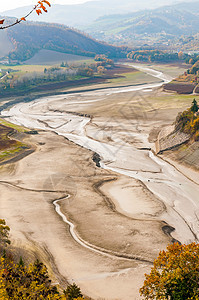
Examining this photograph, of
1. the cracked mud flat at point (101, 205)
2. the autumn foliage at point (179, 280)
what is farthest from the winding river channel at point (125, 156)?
the autumn foliage at point (179, 280)

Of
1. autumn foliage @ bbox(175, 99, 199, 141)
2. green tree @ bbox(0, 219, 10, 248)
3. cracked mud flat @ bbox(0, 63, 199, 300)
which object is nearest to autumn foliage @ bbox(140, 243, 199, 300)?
cracked mud flat @ bbox(0, 63, 199, 300)

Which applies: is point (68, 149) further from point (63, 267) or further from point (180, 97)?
point (180, 97)

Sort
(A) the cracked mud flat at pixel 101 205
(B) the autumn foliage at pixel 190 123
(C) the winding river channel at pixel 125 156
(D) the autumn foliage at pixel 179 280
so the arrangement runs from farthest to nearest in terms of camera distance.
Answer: (B) the autumn foliage at pixel 190 123
(C) the winding river channel at pixel 125 156
(A) the cracked mud flat at pixel 101 205
(D) the autumn foliage at pixel 179 280

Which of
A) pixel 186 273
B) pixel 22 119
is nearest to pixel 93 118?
pixel 22 119

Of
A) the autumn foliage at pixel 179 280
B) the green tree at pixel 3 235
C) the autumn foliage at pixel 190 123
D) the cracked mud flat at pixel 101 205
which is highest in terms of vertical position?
the autumn foliage at pixel 190 123

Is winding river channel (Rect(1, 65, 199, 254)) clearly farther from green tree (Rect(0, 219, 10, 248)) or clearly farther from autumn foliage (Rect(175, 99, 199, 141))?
autumn foliage (Rect(175, 99, 199, 141))

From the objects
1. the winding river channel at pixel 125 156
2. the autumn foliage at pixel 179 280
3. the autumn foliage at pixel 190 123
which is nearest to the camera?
the autumn foliage at pixel 179 280

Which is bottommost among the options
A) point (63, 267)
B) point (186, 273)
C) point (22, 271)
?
point (63, 267)

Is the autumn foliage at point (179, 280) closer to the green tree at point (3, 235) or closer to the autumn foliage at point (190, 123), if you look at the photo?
the green tree at point (3, 235)
